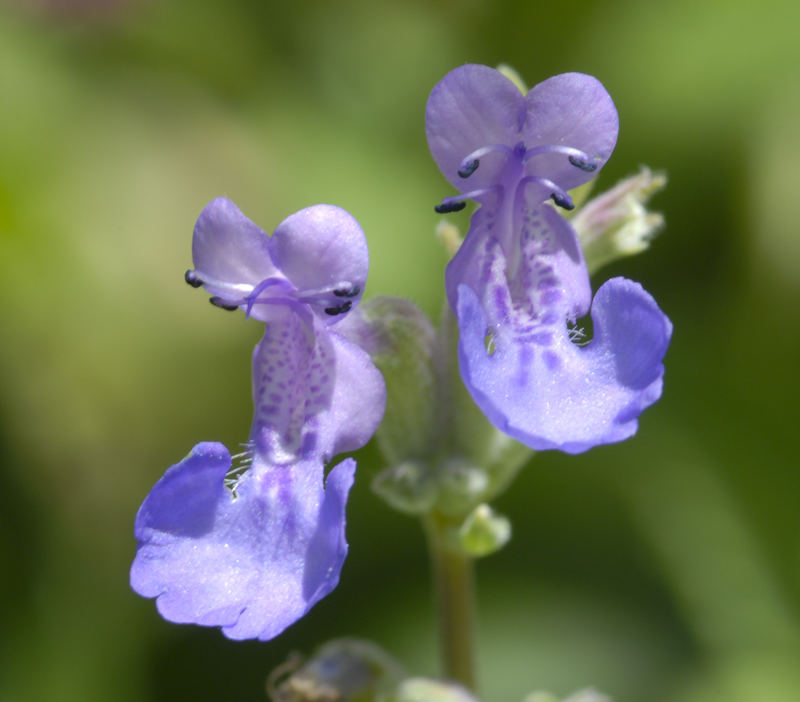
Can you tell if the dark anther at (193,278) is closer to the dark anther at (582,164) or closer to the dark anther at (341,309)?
the dark anther at (341,309)

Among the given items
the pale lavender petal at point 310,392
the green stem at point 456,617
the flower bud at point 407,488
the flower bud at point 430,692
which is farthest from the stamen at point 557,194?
the flower bud at point 430,692

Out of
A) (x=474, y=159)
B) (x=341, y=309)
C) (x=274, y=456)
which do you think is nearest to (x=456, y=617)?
(x=274, y=456)

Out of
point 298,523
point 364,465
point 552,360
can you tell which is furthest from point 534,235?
point 364,465

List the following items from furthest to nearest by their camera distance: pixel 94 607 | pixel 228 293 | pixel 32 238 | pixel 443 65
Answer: pixel 443 65, pixel 32 238, pixel 94 607, pixel 228 293

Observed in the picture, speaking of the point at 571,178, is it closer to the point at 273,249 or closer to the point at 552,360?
the point at 552,360

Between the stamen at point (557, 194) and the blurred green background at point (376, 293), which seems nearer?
the stamen at point (557, 194)

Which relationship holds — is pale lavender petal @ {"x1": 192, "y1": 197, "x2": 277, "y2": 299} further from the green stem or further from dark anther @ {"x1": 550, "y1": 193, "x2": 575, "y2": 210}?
the green stem
